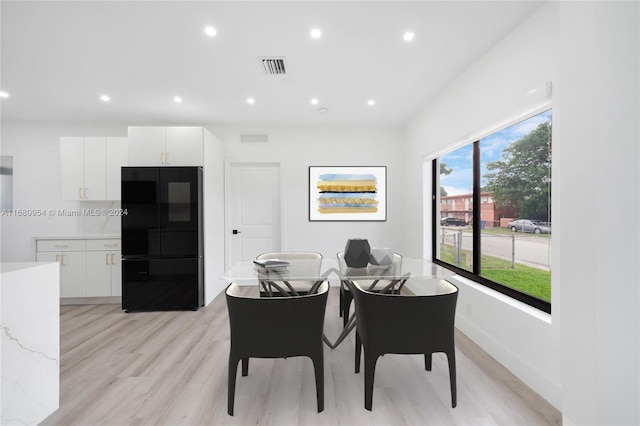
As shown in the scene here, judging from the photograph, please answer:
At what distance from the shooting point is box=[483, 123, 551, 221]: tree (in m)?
→ 2.25

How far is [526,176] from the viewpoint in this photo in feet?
8.06

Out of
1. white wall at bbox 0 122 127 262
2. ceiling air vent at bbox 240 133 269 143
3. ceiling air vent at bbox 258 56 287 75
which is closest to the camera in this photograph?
ceiling air vent at bbox 258 56 287 75

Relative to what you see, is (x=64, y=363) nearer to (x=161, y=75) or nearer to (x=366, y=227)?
(x=161, y=75)

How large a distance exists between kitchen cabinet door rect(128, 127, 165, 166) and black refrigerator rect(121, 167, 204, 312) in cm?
15

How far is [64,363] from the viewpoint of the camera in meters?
2.46

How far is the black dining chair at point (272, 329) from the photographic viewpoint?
5.77 ft

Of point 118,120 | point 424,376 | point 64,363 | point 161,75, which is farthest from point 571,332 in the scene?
point 118,120

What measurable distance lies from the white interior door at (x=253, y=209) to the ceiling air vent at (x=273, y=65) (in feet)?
6.76

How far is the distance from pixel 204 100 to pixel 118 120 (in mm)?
1764

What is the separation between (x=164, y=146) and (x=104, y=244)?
Answer: 156 centimetres

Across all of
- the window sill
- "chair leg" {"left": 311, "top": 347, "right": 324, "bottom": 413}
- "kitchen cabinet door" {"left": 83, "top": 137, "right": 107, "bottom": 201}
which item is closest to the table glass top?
the window sill

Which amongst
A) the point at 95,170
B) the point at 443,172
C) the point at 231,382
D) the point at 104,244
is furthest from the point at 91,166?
the point at 443,172

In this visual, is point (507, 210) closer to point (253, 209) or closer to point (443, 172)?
point (443, 172)

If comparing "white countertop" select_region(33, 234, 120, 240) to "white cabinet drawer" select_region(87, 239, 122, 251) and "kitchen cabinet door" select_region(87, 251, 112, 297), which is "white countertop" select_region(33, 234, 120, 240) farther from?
"kitchen cabinet door" select_region(87, 251, 112, 297)
